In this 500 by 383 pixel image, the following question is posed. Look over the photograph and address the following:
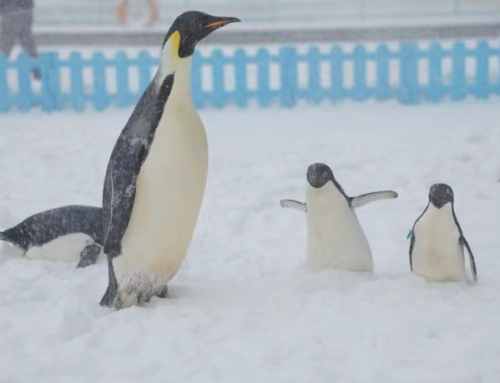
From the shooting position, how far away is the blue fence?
10.3 meters

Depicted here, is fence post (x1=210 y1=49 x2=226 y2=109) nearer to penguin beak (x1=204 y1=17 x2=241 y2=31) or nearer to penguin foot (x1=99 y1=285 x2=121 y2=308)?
penguin beak (x1=204 y1=17 x2=241 y2=31)

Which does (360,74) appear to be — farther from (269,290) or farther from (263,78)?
(269,290)

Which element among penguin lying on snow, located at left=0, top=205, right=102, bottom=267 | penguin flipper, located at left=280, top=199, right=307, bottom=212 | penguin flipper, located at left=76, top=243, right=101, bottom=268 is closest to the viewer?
penguin flipper, located at left=280, top=199, right=307, bottom=212

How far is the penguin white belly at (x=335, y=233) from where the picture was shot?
4.43m

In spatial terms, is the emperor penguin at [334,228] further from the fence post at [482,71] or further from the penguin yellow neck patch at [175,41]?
the fence post at [482,71]

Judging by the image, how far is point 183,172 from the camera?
3963mm

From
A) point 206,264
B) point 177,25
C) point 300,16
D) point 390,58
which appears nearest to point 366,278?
point 206,264

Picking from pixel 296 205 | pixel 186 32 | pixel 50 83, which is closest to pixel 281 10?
pixel 50 83

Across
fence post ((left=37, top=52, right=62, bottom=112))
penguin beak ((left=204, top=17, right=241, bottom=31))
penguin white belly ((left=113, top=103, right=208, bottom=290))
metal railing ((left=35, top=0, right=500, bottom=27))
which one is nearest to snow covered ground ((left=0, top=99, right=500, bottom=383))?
penguin white belly ((left=113, top=103, right=208, bottom=290))

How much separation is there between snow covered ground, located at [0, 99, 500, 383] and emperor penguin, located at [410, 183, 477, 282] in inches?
2.8

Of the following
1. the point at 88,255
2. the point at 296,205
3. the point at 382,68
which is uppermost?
the point at 382,68

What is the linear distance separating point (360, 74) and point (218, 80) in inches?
62.4

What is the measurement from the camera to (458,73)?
10.4 m

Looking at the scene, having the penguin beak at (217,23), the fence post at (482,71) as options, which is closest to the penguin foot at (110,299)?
the penguin beak at (217,23)
